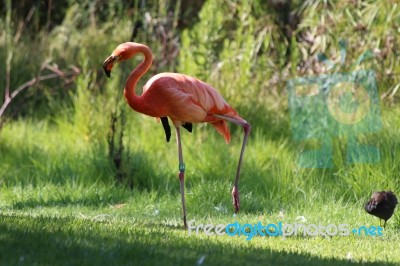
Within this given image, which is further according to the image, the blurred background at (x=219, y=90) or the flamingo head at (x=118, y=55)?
the blurred background at (x=219, y=90)

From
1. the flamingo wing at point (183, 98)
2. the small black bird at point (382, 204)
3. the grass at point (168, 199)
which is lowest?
the grass at point (168, 199)

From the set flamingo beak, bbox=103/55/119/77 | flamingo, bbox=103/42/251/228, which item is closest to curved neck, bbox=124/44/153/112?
flamingo, bbox=103/42/251/228

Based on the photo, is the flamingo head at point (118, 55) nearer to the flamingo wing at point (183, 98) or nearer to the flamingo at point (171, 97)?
the flamingo at point (171, 97)

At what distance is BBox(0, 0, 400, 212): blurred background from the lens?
26.2 feet

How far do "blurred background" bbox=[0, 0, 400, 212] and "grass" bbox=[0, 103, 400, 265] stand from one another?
2 cm

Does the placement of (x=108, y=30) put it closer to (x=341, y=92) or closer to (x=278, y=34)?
(x=278, y=34)

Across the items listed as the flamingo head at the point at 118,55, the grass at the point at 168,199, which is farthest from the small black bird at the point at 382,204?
the flamingo head at the point at 118,55

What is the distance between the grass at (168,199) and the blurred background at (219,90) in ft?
0.07

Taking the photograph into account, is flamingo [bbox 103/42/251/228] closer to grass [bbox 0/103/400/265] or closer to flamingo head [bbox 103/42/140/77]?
flamingo head [bbox 103/42/140/77]

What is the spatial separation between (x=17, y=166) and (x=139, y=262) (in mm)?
4772

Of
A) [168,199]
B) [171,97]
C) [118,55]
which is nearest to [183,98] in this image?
[171,97]

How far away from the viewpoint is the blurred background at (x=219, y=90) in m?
7.98

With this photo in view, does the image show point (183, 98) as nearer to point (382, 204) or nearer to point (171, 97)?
point (171, 97)

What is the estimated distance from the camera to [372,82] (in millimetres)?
9367
